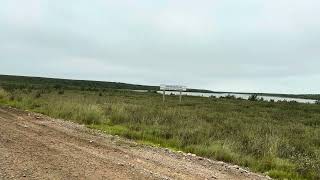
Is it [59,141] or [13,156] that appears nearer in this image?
[13,156]

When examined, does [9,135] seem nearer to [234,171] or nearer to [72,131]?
[72,131]

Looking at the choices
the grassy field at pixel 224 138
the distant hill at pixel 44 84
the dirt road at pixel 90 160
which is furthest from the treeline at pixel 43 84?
the dirt road at pixel 90 160

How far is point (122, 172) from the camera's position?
28.9 feet

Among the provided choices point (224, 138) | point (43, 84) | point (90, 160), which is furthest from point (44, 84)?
point (90, 160)

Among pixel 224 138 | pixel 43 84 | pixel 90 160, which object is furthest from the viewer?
pixel 43 84

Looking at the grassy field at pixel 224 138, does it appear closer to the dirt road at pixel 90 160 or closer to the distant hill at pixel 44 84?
the dirt road at pixel 90 160

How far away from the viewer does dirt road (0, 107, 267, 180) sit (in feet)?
28.0

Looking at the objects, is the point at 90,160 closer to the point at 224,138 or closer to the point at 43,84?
the point at 224,138

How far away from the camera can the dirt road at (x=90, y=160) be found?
8.53 m

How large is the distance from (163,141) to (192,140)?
0.88 metres

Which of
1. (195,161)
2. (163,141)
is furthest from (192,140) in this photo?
(195,161)

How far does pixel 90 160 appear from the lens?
972 cm

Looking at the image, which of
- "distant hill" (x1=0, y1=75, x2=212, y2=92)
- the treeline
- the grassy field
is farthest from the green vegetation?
"distant hill" (x1=0, y1=75, x2=212, y2=92)

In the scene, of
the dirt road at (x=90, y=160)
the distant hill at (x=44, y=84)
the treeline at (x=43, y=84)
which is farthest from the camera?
the distant hill at (x=44, y=84)
